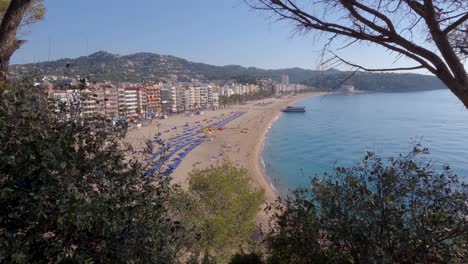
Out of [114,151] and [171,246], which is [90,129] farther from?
[171,246]

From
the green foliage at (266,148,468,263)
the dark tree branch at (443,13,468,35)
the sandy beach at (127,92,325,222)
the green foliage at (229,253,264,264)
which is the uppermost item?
the dark tree branch at (443,13,468,35)

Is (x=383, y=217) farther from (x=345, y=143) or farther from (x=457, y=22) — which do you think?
(x=345, y=143)

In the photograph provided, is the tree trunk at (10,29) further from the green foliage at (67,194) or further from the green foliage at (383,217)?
the green foliage at (383,217)

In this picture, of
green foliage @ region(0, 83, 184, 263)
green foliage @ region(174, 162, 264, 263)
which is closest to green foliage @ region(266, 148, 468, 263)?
green foliage @ region(0, 83, 184, 263)

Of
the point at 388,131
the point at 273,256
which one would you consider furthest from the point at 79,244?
the point at 388,131

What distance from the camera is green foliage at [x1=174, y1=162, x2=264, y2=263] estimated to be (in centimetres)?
944

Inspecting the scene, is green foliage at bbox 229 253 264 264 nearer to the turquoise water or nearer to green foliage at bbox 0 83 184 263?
green foliage at bbox 0 83 184 263

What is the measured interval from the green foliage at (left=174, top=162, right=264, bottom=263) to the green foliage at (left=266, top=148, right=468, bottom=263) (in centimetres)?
615

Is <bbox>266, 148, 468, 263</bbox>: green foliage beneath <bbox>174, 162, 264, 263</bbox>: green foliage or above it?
above

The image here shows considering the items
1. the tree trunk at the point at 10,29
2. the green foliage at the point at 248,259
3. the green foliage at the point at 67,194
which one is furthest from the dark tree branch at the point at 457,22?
the green foliage at the point at 248,259

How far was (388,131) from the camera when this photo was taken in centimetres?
4212

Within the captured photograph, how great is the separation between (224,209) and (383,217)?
8812 mm

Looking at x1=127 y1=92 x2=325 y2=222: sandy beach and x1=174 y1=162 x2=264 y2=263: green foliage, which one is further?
x1=127 y1=92 x2=325 y2=222: sandy beach

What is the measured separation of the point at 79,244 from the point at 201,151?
106ft
